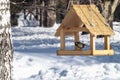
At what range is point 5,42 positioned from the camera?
477 cm

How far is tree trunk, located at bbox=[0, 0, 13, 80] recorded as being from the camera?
4711mm

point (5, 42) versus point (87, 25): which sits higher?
point (87, 25)

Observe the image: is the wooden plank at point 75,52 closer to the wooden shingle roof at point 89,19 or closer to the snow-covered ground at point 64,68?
the wooden shingle roof at point 89,19

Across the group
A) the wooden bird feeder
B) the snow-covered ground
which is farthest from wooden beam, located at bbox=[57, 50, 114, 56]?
the snow-covered ground

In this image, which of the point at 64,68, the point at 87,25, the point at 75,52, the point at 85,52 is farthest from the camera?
the point at 64,68

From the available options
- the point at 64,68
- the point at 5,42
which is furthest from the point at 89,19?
the point at 64,68

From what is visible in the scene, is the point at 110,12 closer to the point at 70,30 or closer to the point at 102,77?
the point at 102,77

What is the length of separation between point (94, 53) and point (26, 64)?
→ 592cm

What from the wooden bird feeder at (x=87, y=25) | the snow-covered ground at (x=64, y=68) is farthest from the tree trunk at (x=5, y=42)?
the snow-covered ground at (x=64, y=68)

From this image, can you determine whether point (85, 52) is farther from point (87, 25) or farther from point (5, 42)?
point (5, 42)

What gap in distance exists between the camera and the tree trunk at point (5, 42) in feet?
15.5

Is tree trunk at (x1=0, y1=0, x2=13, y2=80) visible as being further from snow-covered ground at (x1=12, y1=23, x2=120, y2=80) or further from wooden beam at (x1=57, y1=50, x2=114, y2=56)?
snow-covered ground at (x1=12, y1=23, x2=120, y2=80)

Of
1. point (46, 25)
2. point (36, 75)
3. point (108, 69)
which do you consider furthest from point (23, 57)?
point (46, 25)

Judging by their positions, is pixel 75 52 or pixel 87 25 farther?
pixel 75 52
